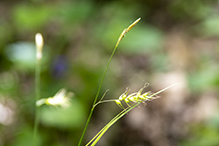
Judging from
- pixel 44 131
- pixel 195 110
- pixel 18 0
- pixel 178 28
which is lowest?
pixel 44 131

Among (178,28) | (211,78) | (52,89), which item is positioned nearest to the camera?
(211,78)

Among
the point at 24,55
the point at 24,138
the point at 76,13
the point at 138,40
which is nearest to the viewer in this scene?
the point at 24,138

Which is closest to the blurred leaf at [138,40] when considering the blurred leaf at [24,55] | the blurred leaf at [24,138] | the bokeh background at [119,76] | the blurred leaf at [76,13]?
the bokeh background at [119,76]

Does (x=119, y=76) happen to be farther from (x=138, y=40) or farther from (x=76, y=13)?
(x=76, y=13)

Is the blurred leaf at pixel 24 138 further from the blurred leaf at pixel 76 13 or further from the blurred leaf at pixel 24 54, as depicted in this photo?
the blurred leaf at pixel 76 13

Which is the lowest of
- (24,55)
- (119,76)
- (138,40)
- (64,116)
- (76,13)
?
(64,116)

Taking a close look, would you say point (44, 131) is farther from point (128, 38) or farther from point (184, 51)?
point (184, 51)

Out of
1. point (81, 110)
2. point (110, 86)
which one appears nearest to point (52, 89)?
point (81, 110)

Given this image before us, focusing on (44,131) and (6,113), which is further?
(6,113)

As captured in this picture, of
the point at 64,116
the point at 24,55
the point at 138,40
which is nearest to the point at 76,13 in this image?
the point at 138,40
